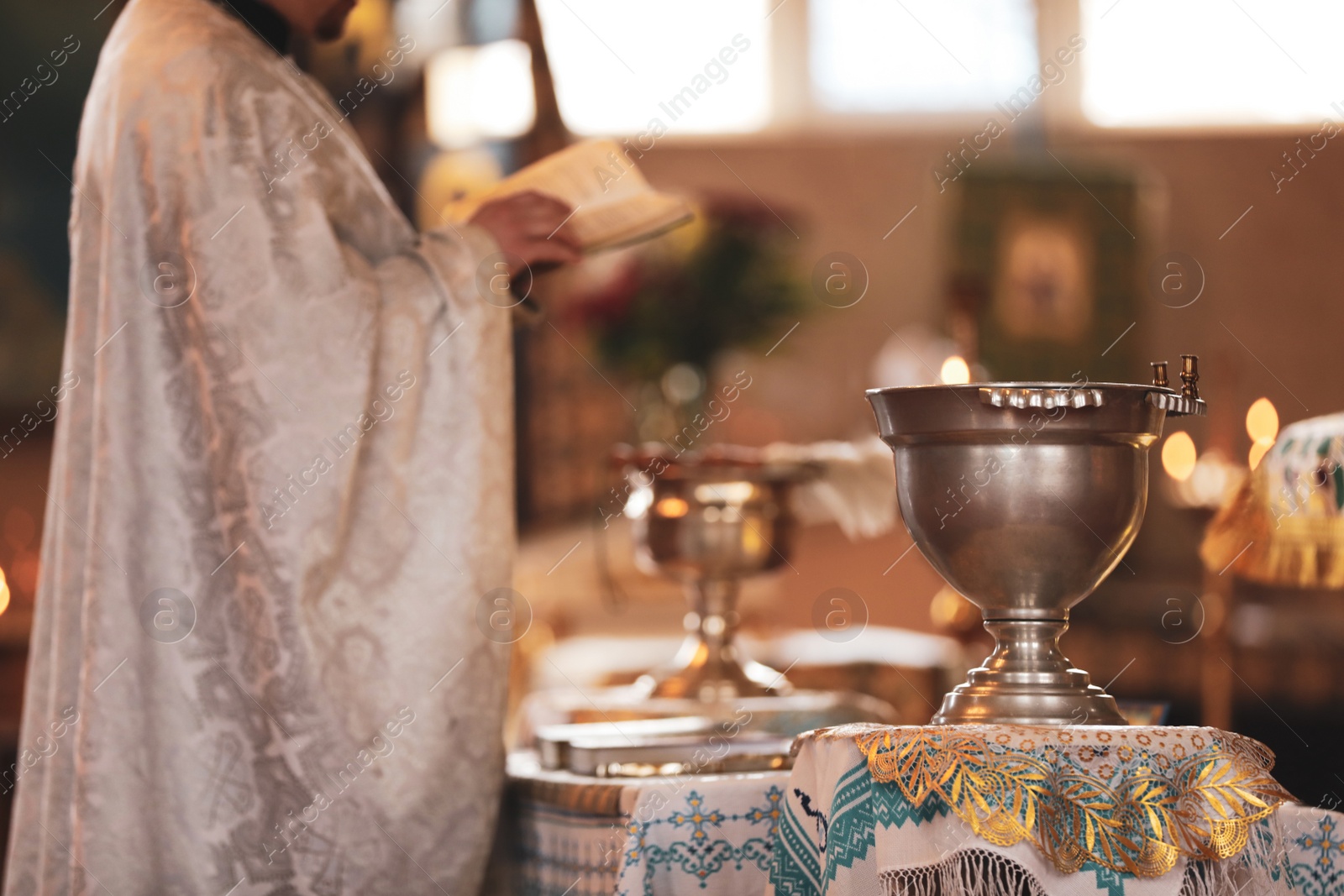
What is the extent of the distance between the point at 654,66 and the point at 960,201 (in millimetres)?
1743

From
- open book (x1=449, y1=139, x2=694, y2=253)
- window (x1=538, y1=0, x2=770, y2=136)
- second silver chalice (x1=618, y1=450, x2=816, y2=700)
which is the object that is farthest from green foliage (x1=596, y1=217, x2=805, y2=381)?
window (x1=538, y1=0, x2=770, y2=136)

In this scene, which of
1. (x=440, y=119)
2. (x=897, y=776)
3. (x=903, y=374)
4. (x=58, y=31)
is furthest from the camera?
(x=903, y=374)

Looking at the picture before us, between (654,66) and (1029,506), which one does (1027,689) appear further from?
(654,66)

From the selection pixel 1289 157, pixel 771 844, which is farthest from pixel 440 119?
pixel 771 844

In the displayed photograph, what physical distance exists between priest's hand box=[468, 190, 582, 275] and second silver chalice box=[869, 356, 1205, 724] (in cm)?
66

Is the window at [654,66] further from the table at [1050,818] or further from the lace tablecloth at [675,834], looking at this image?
the table at [1050,818]

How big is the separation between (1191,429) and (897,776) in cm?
617

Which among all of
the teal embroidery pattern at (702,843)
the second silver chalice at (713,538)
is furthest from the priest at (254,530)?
the second silver chalice at (713,538)

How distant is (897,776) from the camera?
3.91ft

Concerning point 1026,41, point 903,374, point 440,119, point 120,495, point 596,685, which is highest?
point 1026,41

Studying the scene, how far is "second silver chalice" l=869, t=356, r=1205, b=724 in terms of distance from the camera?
1340 mm

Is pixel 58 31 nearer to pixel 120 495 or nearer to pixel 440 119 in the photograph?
pixel 440 119

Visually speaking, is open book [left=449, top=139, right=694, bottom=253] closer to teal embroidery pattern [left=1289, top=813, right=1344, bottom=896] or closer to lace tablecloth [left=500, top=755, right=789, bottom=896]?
lace tablecloth [left=500, top=755, right=789, bottom=896]

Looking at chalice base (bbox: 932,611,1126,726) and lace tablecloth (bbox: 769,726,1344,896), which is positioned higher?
chalice base (bbox: 932,611,1126,726)
